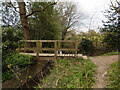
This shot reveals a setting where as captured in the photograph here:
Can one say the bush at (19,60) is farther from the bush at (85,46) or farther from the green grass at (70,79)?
the bush at (85,46)

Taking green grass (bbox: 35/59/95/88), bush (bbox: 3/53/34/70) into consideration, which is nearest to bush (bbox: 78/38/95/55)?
green grass (bbox: 35/59/95/88)

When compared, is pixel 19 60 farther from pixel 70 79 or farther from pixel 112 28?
pixel 112 28

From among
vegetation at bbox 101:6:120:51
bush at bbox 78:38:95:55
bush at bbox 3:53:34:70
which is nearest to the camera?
bush at bbox 3:53:34:70

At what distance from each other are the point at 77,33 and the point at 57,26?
78.1 inches

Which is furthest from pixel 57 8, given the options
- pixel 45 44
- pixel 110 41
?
pixel 110 41

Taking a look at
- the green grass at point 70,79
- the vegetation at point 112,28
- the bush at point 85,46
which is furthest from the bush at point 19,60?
the vegetation at point 112,28

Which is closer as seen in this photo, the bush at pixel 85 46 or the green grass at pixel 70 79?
the green grass at pixel 70 79

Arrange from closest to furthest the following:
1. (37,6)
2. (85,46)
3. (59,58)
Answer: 1. (59,58)
2. (37,6)
3. (85,46)

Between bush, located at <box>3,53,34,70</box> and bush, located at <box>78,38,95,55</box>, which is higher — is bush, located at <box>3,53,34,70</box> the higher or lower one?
the lower one

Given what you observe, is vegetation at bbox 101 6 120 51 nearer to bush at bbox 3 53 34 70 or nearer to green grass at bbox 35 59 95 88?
green grass at bbox 35 59 95 88

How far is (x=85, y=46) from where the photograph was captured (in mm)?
6164

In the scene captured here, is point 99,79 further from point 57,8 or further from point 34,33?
point 57,8

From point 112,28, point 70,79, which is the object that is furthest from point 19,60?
point 112,28

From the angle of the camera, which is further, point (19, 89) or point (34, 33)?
point (34, 33)
